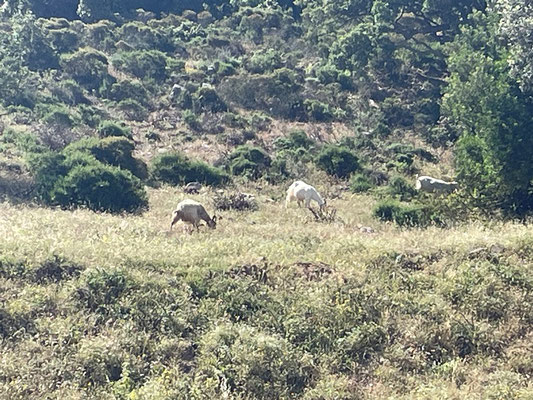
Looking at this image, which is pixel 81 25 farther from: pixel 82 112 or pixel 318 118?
pixel 318 118

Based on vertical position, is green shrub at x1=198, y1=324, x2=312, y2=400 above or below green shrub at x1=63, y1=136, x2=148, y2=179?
above

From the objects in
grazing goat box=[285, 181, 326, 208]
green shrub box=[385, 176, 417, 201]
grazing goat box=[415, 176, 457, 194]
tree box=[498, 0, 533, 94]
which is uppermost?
tree box=[498, 0, 533, 94]

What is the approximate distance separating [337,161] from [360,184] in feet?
6.60

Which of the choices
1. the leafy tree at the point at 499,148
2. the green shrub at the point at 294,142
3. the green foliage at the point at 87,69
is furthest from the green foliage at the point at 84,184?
the green foliage at the point at 87,69

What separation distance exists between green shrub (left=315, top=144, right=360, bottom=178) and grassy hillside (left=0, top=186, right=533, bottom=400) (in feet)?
35.8

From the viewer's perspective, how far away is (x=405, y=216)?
15.3m

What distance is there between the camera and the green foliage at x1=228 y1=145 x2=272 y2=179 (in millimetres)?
21723

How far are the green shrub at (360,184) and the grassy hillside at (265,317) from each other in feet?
29.4

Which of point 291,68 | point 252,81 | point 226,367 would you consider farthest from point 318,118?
point 226,367

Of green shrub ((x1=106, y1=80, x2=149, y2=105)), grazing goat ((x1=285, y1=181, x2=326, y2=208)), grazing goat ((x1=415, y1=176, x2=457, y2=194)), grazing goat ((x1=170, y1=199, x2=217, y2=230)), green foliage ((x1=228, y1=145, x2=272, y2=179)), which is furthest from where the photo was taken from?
green shrub ((x1=106, y1=80, x2=149, y2=105))

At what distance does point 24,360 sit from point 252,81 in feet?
83.4

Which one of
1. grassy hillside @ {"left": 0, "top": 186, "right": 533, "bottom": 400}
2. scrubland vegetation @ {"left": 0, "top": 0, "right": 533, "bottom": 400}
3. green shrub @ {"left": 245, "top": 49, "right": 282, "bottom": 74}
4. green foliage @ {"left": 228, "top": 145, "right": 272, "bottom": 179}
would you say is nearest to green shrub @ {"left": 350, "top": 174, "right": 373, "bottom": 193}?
scrubland vegetation @ {"left": 0, "top": 0, "right": 533, "bottom": 400}

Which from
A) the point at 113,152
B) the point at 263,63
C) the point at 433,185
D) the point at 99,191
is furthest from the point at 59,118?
the point at 433,185

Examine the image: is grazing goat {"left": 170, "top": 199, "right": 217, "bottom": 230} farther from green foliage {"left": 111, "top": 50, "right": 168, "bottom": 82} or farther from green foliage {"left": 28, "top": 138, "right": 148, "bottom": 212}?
green foliage {"left": 111, "top": 50, "right": 168, "bottom": 82}
